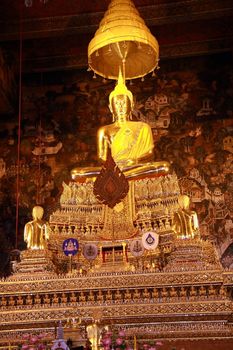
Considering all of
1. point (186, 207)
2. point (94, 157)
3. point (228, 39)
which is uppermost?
point (228, 39)

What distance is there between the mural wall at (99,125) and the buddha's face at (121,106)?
1526mm

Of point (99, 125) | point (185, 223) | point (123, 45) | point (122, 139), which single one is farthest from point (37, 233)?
point (99, 125)

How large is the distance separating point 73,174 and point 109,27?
1.57 m

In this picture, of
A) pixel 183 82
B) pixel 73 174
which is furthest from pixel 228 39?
pixel 73 174

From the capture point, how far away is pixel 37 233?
5617mm

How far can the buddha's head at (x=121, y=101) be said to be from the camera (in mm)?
7008

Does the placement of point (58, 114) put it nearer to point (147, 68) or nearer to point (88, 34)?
point (88, 34)

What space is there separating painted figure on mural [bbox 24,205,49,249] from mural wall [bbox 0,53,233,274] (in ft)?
8.19

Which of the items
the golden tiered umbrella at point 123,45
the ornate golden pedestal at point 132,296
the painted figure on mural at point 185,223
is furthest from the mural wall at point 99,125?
the ornate golden pedestal at point 132,296

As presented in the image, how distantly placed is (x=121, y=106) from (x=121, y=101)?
0.06 metres

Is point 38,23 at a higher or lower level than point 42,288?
higher

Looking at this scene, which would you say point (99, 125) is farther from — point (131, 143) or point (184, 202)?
point (184, 202)

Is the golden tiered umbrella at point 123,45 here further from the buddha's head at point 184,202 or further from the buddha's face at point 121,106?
the buddha's head at point 184,202

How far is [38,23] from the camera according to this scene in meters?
8.56
